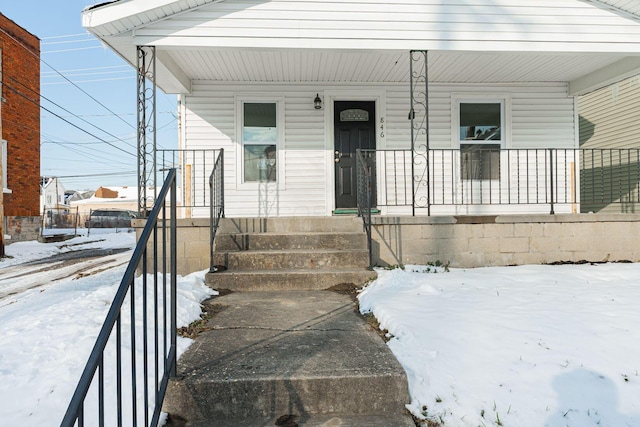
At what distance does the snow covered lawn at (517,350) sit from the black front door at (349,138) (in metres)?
3.22

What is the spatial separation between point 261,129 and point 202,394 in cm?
544

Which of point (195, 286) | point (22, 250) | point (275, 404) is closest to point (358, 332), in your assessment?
point (275, 404)

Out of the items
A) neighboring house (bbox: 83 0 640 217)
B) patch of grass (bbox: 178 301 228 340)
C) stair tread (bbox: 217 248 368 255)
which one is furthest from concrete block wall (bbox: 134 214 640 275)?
patch of grass (bbox: 178 301 228 340)

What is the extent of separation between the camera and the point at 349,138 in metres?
6.86

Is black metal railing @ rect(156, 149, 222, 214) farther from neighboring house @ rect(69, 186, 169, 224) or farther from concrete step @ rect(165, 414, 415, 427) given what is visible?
neighboring house @ rect(69, 186, 169, 224)

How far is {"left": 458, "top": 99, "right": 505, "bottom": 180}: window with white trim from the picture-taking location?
22.8 ft

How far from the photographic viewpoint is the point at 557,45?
5.25 m

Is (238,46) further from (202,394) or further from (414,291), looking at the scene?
(202,394)

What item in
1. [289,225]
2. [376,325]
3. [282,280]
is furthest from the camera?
[289,225]

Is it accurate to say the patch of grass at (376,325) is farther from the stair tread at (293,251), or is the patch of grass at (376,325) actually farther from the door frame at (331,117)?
the door frame at (331,117)

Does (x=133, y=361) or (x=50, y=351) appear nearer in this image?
(x=133, y=361)

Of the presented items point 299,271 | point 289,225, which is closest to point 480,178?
point 289,225

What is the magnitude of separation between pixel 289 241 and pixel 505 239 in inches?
113

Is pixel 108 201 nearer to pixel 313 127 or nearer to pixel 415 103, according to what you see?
pixel 313 127
